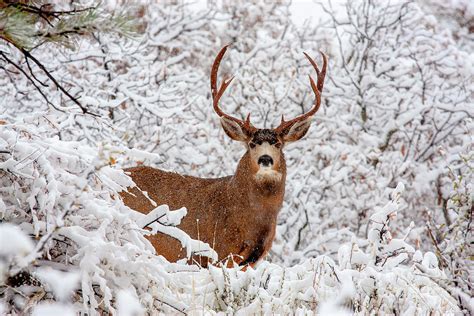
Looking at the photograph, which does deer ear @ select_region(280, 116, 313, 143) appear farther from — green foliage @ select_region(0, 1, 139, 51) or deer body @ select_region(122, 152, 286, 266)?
green foliage @ select_region(0, 1, 139, 51)

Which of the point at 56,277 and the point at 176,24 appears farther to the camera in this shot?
the point at 176,24

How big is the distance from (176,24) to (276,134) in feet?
20.7

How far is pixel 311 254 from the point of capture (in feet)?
34.6

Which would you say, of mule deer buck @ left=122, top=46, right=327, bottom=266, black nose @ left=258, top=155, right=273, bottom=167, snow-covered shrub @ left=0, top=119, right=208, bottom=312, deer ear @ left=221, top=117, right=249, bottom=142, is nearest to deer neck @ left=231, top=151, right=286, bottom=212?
mule deer buck @ left=122, top=46, right=327, bottom=266

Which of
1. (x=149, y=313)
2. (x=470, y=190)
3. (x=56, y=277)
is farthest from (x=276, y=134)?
(x=56, y=277)

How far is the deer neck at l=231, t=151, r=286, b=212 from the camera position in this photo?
291 inches

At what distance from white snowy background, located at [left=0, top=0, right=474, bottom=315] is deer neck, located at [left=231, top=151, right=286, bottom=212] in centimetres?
94

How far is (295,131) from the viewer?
7.80 m

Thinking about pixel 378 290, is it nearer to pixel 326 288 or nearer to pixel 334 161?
pixel 326 288

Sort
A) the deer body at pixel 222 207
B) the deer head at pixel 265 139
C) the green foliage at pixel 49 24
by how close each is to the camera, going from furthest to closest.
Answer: the deer head at pixel 265 139
the deer body at pixel 222 207
the green foliage at pixel 49 24

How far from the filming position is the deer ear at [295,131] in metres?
7.76

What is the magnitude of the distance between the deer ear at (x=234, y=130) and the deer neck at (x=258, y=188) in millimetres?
299

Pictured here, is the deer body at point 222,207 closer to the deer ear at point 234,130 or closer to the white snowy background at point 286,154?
the deer ear at point 234,130

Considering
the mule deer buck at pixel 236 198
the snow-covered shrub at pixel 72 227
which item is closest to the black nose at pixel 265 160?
the mule deer buck at pixel 236 198
